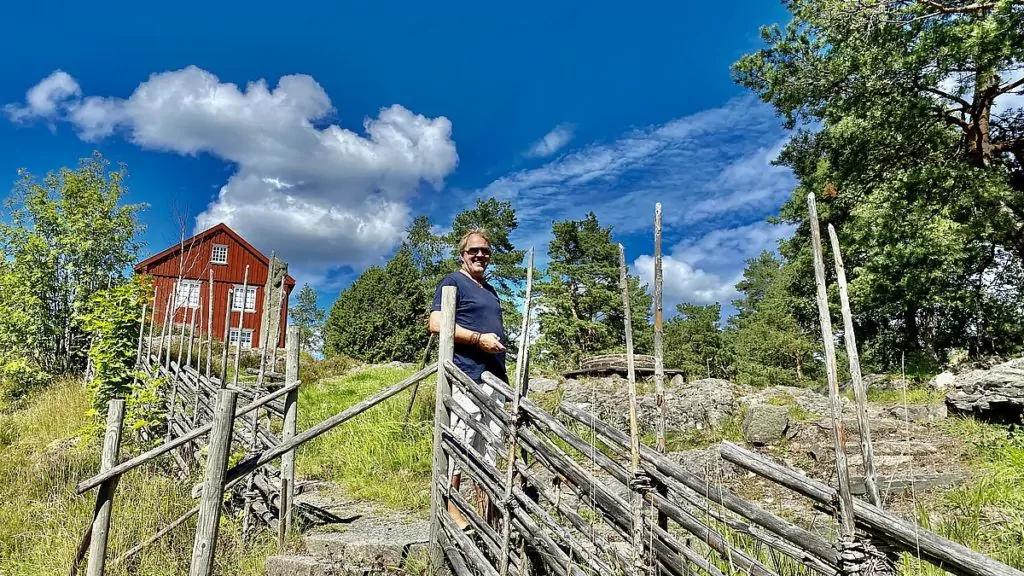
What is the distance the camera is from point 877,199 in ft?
36.1

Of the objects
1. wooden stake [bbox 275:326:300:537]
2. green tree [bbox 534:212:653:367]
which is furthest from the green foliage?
green tree [bbox 534:212:653:367]

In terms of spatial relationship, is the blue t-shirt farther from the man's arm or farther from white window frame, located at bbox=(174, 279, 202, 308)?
white window frame, located at bbox=(174, 279, 202, 308)

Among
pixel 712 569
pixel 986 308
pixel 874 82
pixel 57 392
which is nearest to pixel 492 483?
pixel 712 569

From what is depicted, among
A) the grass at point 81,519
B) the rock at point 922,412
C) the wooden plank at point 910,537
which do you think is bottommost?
the grass at point 81,519

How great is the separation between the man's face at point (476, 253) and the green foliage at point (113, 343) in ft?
19.4

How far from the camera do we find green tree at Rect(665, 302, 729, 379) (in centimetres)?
2791

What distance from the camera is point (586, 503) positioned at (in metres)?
2.34

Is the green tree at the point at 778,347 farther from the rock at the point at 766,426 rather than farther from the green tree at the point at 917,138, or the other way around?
the rock at the point at 766,426

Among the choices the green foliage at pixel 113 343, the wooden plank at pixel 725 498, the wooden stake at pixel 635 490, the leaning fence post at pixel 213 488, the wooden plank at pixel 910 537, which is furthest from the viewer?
the green foliage at pixel 113 343

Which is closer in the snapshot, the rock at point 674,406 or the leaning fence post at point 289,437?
the leaning fence post at point 289,437

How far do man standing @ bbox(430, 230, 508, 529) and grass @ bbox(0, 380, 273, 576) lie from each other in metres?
1.55

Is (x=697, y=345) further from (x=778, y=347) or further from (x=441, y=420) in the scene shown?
(x=441, y=420)

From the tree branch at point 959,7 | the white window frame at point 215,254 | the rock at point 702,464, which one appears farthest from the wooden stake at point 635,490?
the white window frame at point 215,254

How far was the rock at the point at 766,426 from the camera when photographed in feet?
23.0
